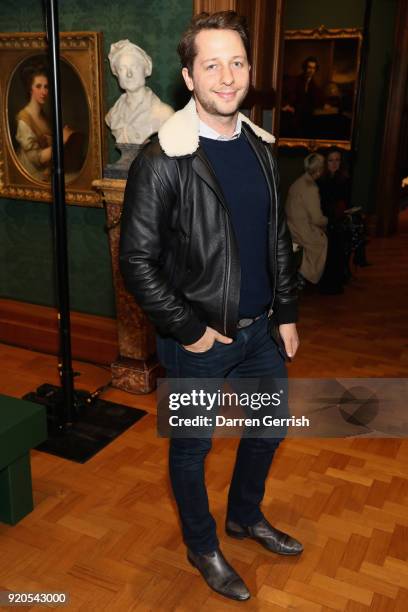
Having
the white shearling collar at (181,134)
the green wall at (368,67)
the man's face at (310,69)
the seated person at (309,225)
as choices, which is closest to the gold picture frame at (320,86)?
the man's face at (310,69)

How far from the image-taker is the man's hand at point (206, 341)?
6.13ft

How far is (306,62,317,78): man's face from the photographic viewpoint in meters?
7.84

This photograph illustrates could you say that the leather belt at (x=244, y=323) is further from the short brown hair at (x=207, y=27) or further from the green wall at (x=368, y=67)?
the green wall at (x=368, y=67)

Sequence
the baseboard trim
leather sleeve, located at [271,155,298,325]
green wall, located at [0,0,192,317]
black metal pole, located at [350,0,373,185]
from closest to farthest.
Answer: leather sleeve, located at [271,155,298,325], green wall, located at [0,0,192,317], the baseboard trim, black metal pole, located at [350,0,373,185]

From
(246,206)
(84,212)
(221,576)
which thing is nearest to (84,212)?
(84,212)

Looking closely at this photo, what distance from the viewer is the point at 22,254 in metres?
4.21

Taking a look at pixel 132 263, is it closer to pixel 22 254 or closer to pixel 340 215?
pixel 22 254

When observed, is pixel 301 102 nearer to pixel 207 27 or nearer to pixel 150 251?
pixel 207 27

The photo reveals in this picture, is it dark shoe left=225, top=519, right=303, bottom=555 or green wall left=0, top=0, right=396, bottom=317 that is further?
green wall left=0, top=0, right=396, bottom=317

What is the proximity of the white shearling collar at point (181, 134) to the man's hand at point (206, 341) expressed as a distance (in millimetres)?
506

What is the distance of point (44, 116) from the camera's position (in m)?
3.84

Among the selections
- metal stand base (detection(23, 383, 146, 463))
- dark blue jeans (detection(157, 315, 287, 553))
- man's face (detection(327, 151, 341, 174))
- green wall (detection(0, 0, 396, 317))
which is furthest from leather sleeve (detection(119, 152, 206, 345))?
man's face (detection(327, 151, 341, 174))

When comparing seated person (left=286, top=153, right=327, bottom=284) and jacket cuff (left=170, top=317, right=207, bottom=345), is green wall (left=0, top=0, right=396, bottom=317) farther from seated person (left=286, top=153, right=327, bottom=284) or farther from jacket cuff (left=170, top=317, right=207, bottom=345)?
seated person (left=286, top=153, right=327, bottom=284)

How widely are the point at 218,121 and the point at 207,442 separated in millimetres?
946
